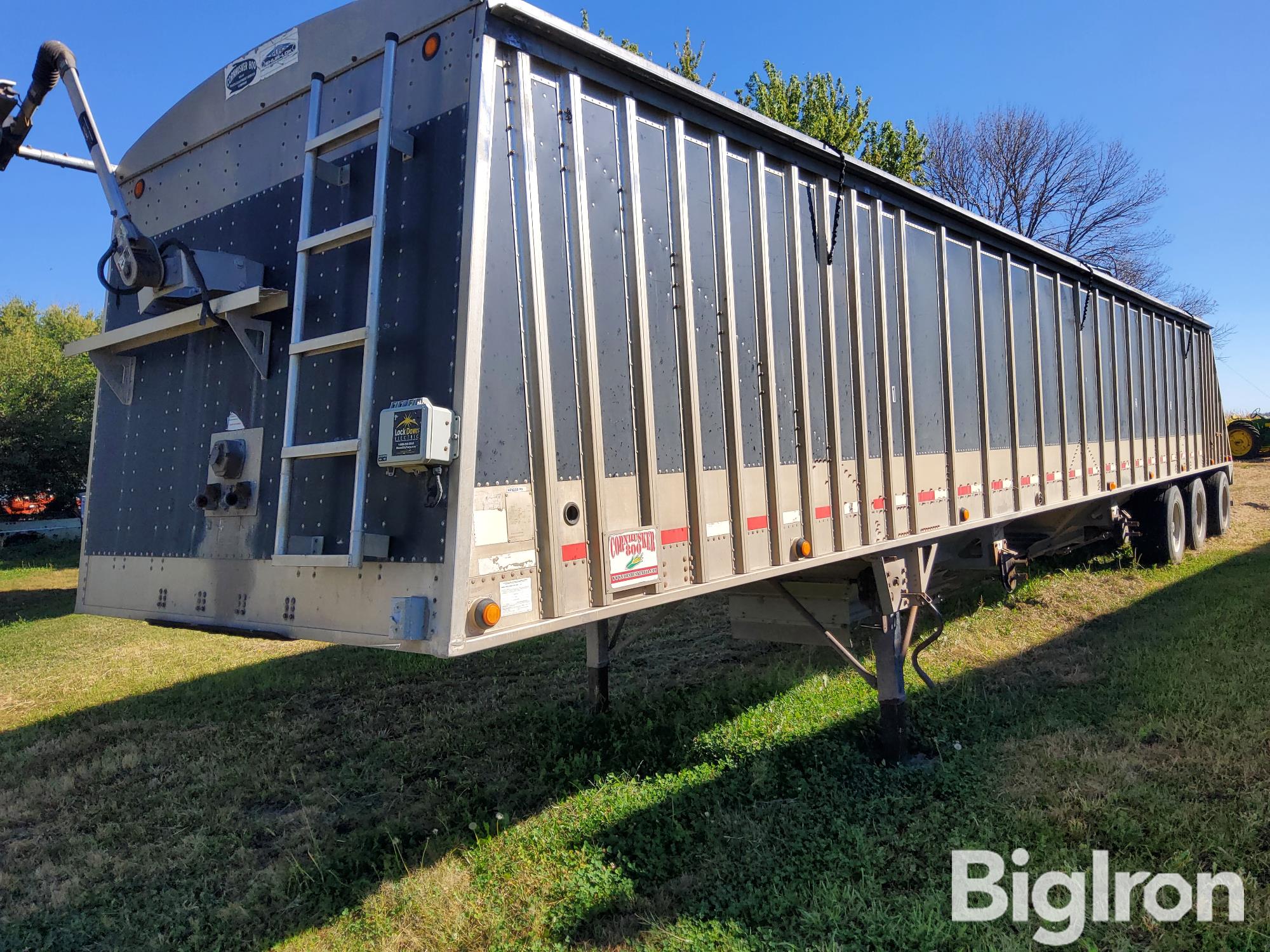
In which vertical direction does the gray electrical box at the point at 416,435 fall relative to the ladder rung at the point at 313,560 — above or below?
above

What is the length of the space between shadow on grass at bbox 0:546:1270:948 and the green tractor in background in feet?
92.7

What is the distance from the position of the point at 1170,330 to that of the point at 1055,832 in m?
10.6

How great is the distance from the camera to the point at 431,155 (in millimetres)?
3295

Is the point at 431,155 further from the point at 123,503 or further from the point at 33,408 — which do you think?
the point at 33,408

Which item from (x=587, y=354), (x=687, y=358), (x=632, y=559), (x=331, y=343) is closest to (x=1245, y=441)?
(x=687, y=358)

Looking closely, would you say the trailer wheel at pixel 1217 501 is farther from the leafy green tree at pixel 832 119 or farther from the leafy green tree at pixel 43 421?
the leafy green tree at pixel 43 421

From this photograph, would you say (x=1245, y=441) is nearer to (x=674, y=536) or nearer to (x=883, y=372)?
(x=883, y=372)

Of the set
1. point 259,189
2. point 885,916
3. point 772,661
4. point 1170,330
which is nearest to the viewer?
point 885,916

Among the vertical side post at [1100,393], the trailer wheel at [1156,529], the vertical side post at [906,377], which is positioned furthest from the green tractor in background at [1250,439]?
the vertical side post at [906,377]

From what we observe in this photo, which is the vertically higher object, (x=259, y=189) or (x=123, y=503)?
(x=259, y=189)

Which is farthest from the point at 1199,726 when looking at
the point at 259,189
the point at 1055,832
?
the point at 259,189

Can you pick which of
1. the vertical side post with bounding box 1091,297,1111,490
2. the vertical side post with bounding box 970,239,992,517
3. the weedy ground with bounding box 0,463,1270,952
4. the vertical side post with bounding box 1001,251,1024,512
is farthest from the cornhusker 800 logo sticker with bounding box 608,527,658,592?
the vertical side post with bounding box 1091,297,1111,490

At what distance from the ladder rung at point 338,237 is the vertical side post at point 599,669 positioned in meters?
3.29

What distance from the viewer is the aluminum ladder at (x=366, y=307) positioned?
3234mm
